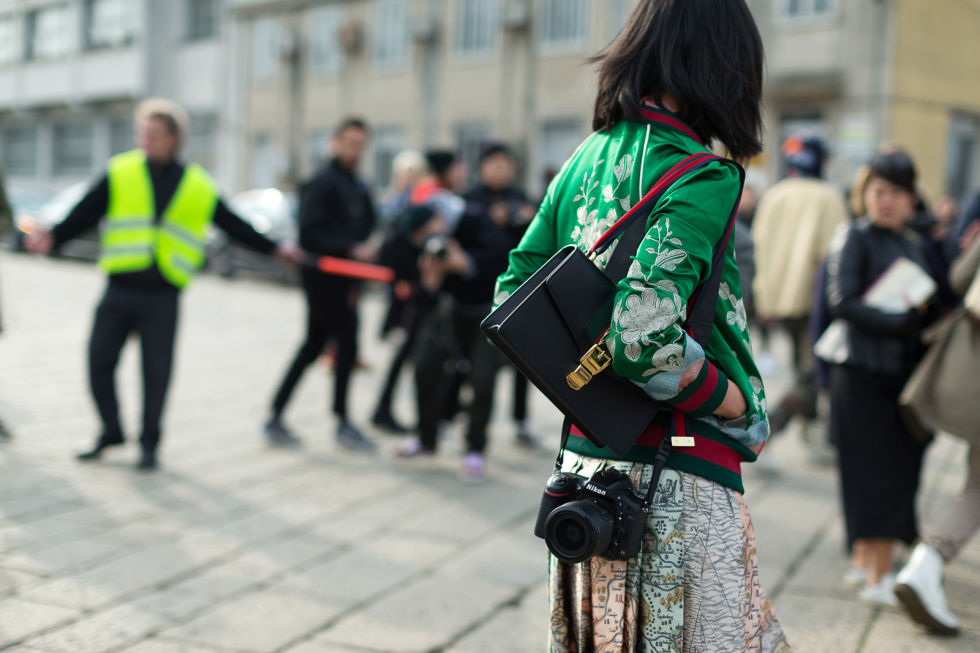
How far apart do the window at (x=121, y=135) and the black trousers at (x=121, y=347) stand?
35011 millimetres

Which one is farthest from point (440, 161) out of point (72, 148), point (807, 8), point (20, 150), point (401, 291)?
point (20, 150)

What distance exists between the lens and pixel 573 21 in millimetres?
24594

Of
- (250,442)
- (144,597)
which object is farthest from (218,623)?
(250,442)

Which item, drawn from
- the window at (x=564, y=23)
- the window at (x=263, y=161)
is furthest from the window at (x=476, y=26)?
the window at (x=263, y=161)

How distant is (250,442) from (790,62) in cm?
1609

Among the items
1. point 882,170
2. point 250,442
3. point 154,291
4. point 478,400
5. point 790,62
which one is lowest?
point 250,442

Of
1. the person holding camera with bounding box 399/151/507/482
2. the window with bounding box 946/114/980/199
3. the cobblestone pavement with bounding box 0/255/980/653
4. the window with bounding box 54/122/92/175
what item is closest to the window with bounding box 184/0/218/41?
the window with bounding box 54/122/92/175

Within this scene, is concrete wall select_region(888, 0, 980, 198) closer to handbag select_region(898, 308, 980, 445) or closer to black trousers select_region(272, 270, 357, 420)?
black trousers select_region(272, 270, 357, 420)

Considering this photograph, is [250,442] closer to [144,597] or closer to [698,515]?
[144,597]

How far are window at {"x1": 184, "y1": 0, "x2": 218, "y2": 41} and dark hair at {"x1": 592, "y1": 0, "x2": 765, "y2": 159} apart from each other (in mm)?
35724

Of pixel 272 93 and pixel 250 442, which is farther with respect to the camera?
pixel 272 93

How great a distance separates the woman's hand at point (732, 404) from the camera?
2127 millimetres

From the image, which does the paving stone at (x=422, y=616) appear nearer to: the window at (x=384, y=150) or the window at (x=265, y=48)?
the window at (x=384, y=150)

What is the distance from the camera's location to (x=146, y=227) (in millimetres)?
6109
